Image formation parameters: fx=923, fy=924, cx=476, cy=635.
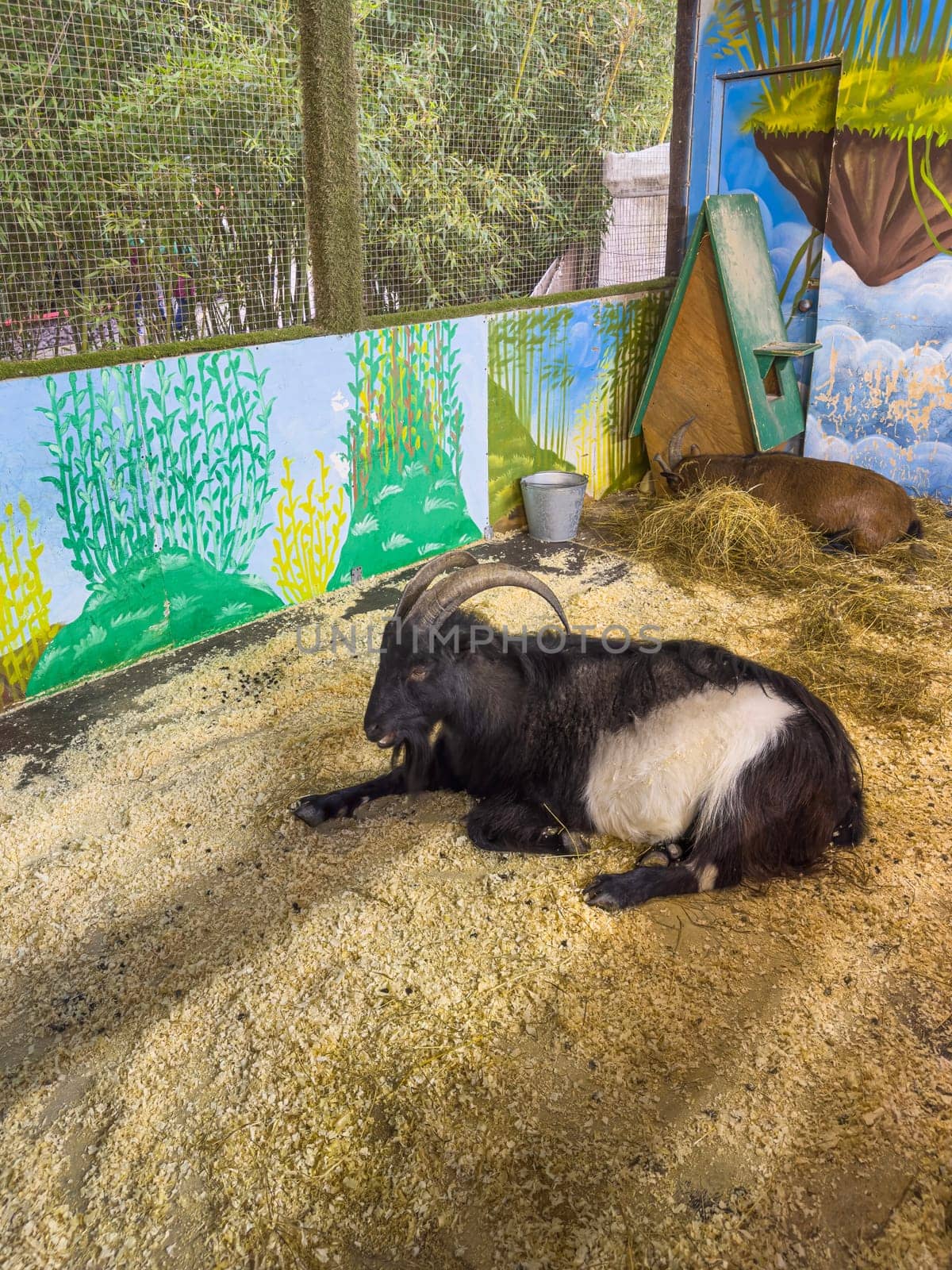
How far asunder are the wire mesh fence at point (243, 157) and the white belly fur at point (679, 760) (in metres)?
2.91

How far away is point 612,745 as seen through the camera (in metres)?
2.74

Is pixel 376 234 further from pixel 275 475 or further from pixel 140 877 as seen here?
pixel 140 877

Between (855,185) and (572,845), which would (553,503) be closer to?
(855,185)

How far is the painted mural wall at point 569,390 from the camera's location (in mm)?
5426

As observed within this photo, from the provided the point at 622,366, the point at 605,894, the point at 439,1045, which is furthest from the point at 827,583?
A: the point at 439,1045

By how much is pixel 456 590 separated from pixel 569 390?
3.55m

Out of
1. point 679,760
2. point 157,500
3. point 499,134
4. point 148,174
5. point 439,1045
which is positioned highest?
point 499,134

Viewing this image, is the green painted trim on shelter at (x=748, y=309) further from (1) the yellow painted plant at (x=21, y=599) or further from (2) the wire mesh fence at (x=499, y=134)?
(1) the yellow painted plant at (x=21, y=599)

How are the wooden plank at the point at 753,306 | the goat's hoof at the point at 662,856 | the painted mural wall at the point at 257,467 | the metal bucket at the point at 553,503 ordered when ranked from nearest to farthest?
the goat's hoof at the point at 662,856, the painted mural wall at the point at 257,467, the metal bucket at the point at 553,503, the wooden plank at the point at 753,306

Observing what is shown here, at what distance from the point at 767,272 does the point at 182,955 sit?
17.8 feet

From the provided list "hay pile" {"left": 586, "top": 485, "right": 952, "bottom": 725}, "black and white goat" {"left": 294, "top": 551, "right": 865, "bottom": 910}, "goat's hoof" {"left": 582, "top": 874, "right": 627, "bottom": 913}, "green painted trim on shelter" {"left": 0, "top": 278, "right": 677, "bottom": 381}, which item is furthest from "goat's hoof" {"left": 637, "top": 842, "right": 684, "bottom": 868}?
"green painted trim on shelter" {"left": 0, "top": 278, "right": 677, "bottom": 381}

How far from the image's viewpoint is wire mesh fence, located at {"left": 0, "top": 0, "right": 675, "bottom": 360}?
395cm

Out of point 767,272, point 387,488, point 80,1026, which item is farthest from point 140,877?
point 767,272

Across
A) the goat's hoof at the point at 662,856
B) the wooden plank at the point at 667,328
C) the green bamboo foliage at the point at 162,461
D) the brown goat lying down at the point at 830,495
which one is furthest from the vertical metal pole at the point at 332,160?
the goat's hoof at the point at 662,856
